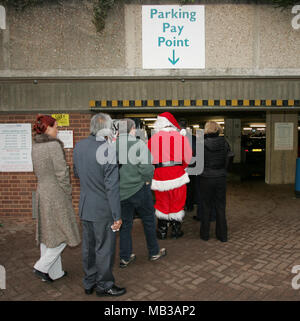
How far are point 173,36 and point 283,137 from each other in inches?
223

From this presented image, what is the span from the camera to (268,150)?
373 inches

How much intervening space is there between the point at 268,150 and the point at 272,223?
14.7ft

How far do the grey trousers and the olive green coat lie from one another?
31 centimetres

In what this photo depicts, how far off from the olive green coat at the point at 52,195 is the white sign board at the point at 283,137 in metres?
7.99

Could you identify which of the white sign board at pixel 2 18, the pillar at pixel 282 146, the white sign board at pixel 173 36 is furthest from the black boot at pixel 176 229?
the pillar at pixel 282 146

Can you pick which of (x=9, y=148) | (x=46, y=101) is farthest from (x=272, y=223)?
(x=9, y=148)

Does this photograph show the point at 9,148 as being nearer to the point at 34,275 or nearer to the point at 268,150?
the point at 34,275

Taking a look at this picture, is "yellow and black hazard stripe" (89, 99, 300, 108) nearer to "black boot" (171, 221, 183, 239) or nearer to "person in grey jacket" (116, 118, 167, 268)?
"person in grey jacket" (116, 118, 167, 268)

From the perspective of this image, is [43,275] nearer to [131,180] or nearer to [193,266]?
[131,180]

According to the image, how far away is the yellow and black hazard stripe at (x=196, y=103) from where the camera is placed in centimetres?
590

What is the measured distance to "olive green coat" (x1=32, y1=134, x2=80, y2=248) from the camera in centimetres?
317

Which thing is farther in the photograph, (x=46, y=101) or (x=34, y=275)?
(x=46, y=101)

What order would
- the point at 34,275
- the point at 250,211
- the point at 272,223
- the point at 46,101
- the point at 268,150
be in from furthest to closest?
the point at 268,150 → the point at 250,211 → the point at 46,101 → the point at 272,223 → the point at 34,275

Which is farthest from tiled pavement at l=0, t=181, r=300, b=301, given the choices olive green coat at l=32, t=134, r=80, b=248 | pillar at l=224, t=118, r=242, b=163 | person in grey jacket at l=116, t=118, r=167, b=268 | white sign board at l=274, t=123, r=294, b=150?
pillar at l=224, t=118, r=242, b=163
